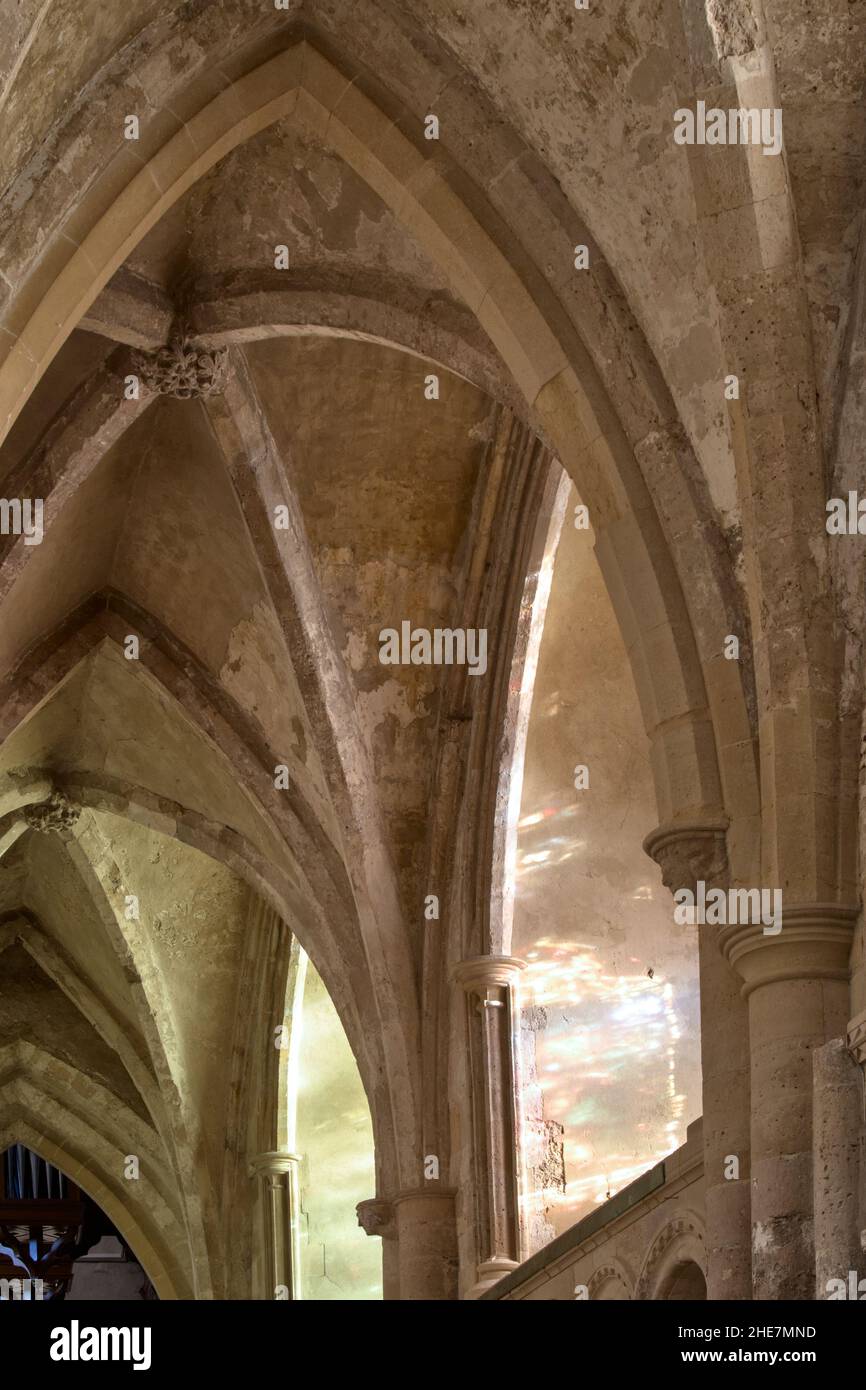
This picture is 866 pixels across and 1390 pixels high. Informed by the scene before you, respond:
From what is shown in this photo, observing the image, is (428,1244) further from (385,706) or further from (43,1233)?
(43,1233)

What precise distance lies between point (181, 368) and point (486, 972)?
3.35 m

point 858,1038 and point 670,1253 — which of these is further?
point 670,1253

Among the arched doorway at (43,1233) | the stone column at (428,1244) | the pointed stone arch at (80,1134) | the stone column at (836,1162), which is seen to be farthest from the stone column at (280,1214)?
the stone column at (836,1162)

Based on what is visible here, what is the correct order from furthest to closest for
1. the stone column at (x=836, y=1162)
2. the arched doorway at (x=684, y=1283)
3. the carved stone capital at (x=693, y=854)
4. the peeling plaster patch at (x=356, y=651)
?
the peeling plaster patch at (x=356, y=651) → the arched doorway at (x=684, y=1283) → the carved stone capital at (x=693, y=854) → the stone column at (x=836, y=1162)

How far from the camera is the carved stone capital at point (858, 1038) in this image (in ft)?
18.0

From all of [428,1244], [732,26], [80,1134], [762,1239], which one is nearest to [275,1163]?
[80,1134]

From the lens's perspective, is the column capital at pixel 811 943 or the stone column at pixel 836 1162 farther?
the column capital at pixel 811 943

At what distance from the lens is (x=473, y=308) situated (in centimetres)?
723

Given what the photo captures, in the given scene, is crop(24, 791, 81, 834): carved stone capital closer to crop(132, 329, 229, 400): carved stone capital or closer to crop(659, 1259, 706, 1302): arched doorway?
crop(132, 329, 229, 400): carved stone capital

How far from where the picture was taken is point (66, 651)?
1162 centimetres

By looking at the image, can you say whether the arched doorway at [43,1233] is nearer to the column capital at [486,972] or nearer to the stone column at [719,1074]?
the column capital at [486,972]
